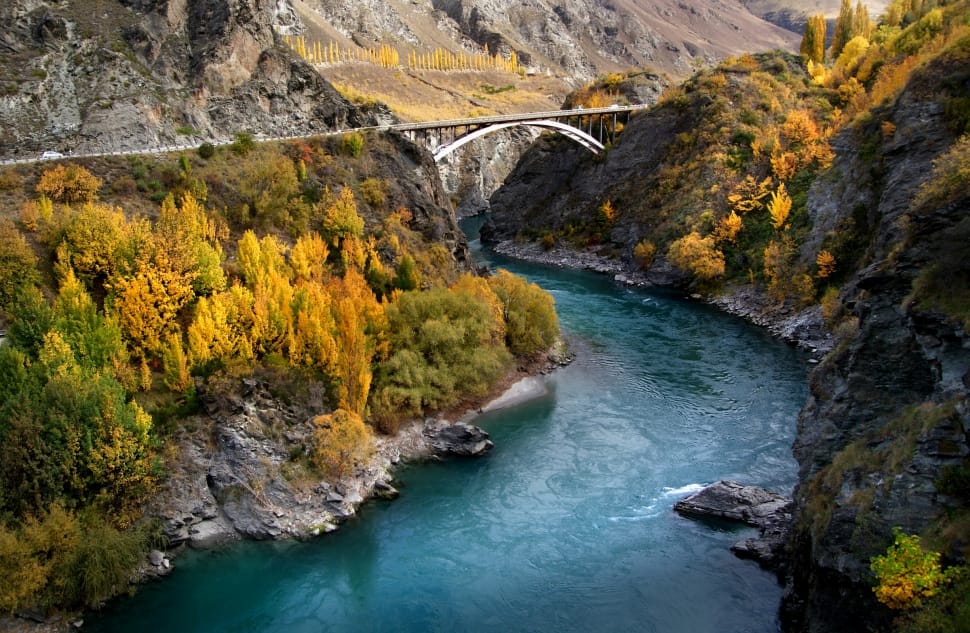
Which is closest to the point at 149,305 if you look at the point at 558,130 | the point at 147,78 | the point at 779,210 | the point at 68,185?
the point at 68,185

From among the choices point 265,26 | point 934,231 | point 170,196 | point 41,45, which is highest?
point 265,26

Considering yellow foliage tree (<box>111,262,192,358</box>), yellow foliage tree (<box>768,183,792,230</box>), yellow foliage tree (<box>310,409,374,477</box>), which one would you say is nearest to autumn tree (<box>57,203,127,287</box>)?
yellow foliage tree (<box>111,262,192,358</box>)

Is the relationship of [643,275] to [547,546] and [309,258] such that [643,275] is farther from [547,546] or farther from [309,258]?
[547,546]

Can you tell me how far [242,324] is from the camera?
28.9 meters

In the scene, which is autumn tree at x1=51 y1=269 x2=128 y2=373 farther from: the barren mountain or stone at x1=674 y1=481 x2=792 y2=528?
stone at x1=674 y1=481 x2=792 y2=528

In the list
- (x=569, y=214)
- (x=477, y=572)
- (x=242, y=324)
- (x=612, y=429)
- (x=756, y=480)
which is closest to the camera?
(x=477, y=572)

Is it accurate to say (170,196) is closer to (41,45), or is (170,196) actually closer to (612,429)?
(41,45)

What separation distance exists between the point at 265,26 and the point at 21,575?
38.2 m

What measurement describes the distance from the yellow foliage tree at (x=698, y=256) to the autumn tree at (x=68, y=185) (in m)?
40.3

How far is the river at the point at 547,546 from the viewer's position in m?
20.5

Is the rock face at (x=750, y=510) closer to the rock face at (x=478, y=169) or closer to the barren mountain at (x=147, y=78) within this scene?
the barren mountain at (x=147, y=78)

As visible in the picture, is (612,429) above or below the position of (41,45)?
below

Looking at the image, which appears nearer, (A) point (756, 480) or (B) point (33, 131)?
(A) point (756, 480)

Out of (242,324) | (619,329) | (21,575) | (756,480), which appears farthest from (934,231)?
(619,329)
